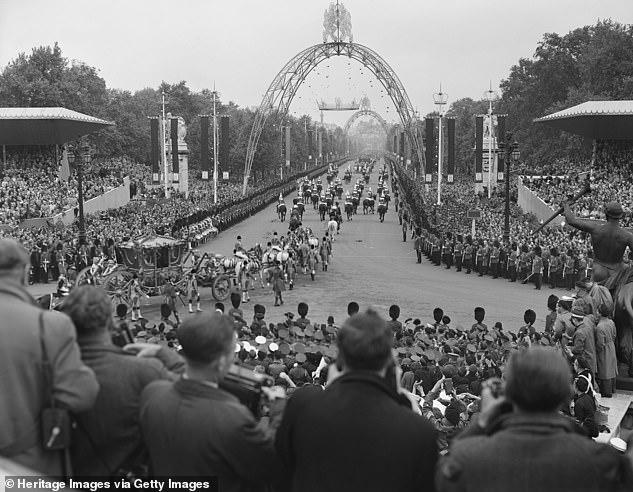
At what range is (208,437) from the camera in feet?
10.1

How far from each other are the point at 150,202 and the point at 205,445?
1880 inches

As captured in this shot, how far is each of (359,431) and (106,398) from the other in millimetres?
1245

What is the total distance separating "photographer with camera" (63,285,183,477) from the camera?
11.1ft

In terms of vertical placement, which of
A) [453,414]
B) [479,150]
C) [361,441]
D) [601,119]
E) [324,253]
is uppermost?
[601,119]

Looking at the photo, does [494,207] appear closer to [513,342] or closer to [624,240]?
[513,342]

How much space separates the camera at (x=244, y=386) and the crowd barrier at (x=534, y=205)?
35.7 metres

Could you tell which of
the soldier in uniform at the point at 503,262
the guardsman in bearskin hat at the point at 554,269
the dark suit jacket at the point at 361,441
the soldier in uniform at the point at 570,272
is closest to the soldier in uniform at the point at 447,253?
the soldier in uniform at the point at 503,262

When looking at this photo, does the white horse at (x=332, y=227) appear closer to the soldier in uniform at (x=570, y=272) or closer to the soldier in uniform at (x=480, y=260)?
the soldier in uniform at (x=480, y=260)

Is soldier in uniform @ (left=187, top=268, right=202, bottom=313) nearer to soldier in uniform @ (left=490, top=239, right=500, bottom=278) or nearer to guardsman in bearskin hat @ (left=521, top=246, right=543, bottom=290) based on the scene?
guardsman in bearskin hat @ (left=521, top=246, right=543, bottom=290)

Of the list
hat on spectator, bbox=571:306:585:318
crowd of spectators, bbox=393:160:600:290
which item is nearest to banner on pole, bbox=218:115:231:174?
crowd of spectators, bbox=393:160:600:290

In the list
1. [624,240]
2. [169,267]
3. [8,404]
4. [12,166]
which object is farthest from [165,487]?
[12,166]

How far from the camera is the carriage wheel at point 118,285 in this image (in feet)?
63.9

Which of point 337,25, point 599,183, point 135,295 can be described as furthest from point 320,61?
point 135,295

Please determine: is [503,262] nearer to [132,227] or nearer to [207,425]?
[132,227]
